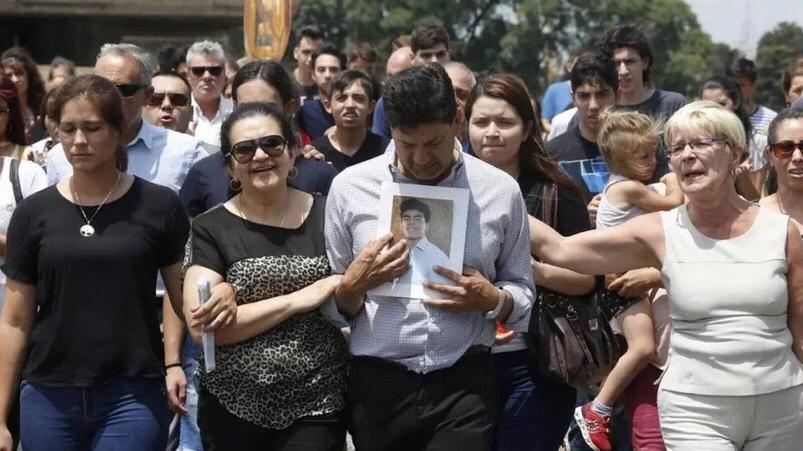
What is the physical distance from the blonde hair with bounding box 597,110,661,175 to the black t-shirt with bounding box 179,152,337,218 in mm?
1454

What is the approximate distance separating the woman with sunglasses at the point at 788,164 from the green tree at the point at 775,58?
1238 inches

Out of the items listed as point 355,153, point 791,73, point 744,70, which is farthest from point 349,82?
point 744,70

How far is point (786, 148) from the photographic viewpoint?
619 cm

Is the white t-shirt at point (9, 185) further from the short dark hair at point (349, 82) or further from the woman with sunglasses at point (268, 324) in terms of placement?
the short dark hair at point (349, 82)

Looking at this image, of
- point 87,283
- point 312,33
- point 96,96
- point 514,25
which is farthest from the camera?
point 514,25

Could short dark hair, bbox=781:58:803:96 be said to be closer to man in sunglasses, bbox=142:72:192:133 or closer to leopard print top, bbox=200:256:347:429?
man in sunglasses, bbox=142:72:192:133

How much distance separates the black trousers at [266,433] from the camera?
5199 millimetres

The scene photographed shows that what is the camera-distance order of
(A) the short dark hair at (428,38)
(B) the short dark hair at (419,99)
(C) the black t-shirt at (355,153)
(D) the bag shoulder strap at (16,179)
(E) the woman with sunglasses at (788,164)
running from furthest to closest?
(A) the short dark hair at (428,38), (C) the black t-shirt at (355,153), (D) the bag shoulder strap at (16,179), (E) the woman with sunglasses at (788,164), (B) the short dark hair at (419,99)

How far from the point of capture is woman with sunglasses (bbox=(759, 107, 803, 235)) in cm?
614

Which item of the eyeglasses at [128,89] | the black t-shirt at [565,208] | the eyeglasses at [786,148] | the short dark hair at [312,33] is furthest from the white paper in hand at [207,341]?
the short dark hair at [312,33]

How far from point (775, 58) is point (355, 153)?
60790mm

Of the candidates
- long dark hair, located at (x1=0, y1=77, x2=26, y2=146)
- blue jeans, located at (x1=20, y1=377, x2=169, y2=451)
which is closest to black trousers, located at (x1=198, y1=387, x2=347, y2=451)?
blue jeans, located at (x1=20, y1=377, x2=169, y2=451)

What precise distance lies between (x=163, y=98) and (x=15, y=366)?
3.89 meters

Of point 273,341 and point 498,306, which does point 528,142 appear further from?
point 273,341
